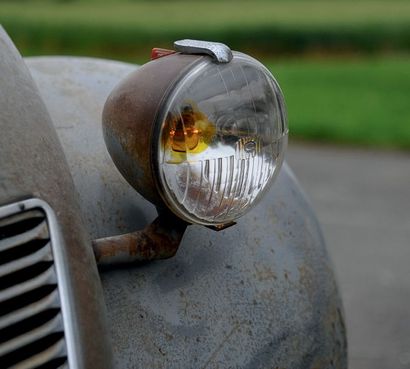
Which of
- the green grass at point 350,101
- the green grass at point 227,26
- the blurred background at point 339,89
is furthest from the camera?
the green grass at point 227,26

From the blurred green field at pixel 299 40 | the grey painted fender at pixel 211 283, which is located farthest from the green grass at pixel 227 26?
the grey painted fender at pixel 211 283

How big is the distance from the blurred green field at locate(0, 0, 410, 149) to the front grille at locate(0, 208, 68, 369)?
8.18m

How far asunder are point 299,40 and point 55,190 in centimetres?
1752

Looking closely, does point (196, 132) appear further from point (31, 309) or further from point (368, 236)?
point (368, 236)

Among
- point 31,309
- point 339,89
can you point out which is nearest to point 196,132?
point 31,309

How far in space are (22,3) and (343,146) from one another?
20.2 meters

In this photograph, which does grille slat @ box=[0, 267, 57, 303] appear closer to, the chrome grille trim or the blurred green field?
the chrome grille trim

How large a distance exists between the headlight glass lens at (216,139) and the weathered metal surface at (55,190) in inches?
7.4

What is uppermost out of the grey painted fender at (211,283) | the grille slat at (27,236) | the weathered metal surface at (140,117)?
the weathered metal surface at (140,117)

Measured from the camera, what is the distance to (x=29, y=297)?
150cm

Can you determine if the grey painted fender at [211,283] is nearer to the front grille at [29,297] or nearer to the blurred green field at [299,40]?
the front grille at [29,297]

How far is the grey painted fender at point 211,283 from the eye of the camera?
1822 millimetres

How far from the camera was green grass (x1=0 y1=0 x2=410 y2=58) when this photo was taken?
18688 mm

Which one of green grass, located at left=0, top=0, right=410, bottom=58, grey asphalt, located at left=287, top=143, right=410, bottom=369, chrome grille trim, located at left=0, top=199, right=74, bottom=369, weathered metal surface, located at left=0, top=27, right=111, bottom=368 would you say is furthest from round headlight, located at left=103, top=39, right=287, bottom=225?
green grass, located at left=0, top=0, right=410, bottom=58
